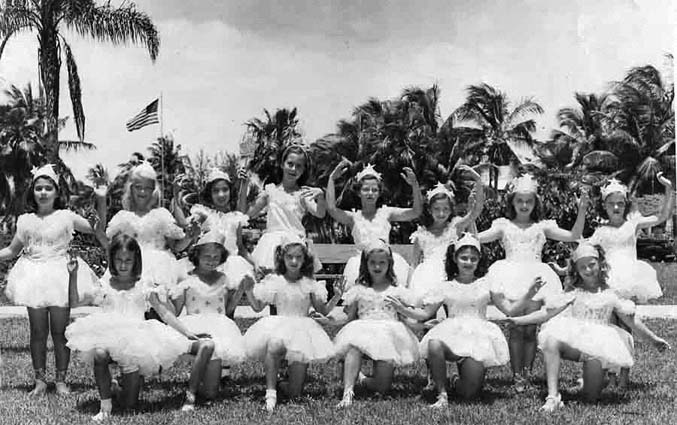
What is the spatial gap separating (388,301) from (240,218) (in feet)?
6.37

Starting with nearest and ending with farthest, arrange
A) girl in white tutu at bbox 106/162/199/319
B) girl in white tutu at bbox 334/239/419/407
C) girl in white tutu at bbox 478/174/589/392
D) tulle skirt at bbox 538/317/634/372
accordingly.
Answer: tulle skirt at bbox 538/317/634/372 < girl in white tutu at bbox 334/239/419/407 < girl in white tutu at bbox 478/174/589/392 < girl in white tutu at bbox 106/162/199/319

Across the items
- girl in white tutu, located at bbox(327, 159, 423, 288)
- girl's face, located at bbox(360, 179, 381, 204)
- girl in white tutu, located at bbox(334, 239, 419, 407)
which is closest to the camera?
girl in white tutu, located at bbox(334, 239, 419, 407)

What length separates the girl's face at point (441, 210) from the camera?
302 inches

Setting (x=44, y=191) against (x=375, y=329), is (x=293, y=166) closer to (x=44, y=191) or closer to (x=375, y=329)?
(x=375, y=329)

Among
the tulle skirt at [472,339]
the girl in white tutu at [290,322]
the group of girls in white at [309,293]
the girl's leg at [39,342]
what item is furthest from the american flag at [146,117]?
the tulle skirt at [472,339]

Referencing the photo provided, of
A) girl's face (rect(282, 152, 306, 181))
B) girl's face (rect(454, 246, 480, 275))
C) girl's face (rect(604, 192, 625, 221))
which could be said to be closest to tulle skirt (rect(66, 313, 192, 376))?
girl's face (rect(282, 152, 306, 181))

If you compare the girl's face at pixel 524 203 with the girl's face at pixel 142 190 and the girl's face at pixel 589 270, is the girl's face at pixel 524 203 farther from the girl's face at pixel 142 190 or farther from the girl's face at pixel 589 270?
the girl's face at pixel 142 190

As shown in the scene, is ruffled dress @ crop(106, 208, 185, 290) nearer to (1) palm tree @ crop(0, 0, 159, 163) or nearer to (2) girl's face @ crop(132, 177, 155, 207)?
(2) girl's face @ crop(132, 177, 155, 207)

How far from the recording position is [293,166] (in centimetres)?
773

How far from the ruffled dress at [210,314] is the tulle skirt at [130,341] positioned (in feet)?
1.22

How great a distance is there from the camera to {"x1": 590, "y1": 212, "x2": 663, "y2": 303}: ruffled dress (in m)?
7.39

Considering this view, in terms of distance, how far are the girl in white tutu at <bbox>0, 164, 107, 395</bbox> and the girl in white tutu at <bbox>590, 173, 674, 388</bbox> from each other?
5122mm

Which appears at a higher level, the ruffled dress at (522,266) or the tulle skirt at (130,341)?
the ruffled dress at (522,266)

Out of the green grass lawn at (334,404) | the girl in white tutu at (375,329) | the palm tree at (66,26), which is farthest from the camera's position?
the palm tree at (66,26)
